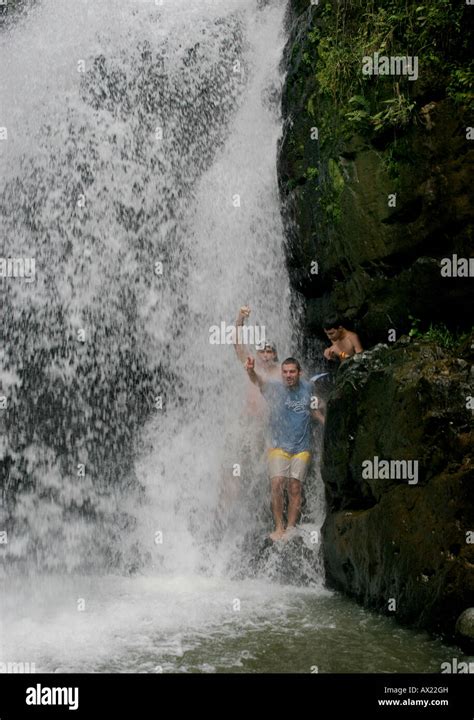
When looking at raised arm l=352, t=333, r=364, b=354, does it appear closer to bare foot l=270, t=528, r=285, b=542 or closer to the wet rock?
bare foot l=270, t=528, r=285, b=542

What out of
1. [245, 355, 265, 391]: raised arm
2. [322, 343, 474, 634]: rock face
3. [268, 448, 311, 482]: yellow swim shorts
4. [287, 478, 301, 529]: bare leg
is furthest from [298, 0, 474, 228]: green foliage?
[287, 478, 301, 529]: bare leg

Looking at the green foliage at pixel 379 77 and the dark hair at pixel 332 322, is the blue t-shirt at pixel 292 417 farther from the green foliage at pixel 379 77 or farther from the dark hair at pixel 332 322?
the green foliage at pixel 379 77

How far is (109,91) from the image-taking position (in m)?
11.7

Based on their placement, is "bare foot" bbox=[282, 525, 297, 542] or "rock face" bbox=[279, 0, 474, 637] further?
"bare foot" bbox=[282, 525, 297, 542]

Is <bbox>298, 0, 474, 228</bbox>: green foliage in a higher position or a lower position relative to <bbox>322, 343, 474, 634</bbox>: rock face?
higher

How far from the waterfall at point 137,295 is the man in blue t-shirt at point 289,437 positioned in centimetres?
62

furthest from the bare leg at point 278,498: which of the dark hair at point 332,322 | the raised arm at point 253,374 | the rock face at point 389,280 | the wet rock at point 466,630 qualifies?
the wet rock at point 466,630

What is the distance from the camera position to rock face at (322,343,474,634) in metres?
6.62

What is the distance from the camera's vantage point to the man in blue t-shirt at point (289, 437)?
9.06 m

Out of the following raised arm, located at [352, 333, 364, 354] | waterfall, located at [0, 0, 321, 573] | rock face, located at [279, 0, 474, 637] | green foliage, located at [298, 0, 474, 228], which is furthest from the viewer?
waterfall, located at [0, 0, 321, 573]

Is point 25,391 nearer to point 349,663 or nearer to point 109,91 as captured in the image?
point 109,91

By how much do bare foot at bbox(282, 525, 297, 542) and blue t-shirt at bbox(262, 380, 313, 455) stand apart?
834mm
